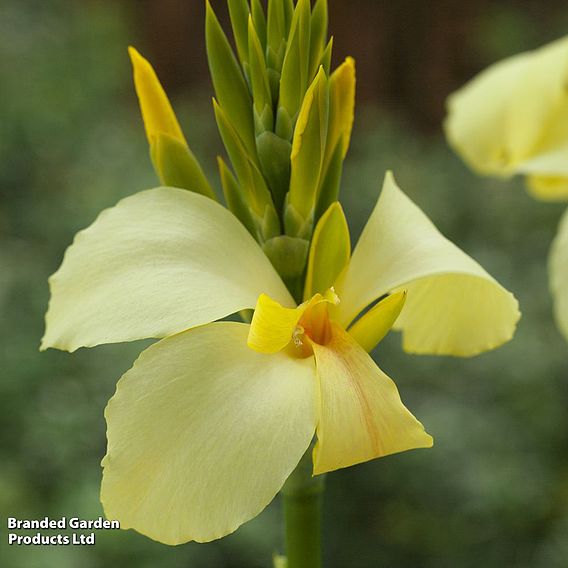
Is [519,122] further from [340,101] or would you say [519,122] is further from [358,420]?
[358,420]

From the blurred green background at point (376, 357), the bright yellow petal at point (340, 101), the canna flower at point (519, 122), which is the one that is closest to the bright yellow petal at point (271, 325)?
the bright yellow petal at point (340, 101)

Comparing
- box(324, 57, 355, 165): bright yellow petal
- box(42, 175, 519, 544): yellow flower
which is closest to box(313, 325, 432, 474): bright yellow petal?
box(42, 175, 519, 544): yellow flower

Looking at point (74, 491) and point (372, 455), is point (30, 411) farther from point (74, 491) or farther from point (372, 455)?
point (372, 455)

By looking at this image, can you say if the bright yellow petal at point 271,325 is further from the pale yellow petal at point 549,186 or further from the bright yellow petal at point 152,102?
the pale yellow petal at point 549,186

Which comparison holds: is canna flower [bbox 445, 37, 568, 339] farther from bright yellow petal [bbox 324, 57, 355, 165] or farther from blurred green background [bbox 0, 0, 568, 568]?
blurred green background [bbox 0, 0, 568, 568]

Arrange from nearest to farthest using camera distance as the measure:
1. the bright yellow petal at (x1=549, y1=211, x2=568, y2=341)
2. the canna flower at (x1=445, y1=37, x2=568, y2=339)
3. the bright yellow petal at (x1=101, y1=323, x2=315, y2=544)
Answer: the bright yellow petal at (x1=101, y1=323, x2=315, y2=544), the bright yellow petal at (x1=549, y1=211, x2=568, y2=341), the canna flower at (x1=445, y1=37, x2=568, y2=339)

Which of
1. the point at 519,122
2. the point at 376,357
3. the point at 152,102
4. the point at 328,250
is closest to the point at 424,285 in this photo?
the point at 328,250
